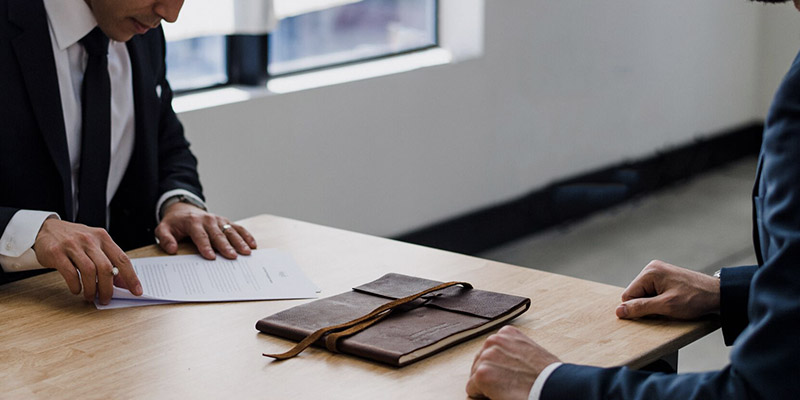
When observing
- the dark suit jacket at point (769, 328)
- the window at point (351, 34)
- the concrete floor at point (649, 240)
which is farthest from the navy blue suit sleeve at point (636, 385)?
the window at point (351, 34)

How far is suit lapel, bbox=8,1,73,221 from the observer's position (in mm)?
1964

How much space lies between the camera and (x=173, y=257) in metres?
1.98

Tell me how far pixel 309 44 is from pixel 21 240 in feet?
8.40

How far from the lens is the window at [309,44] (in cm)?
377

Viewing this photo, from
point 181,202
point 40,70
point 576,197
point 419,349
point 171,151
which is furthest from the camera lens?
point 576,197

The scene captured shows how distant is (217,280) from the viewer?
1815 millimetres

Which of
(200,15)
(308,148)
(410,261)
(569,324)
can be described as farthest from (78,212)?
(308,148)

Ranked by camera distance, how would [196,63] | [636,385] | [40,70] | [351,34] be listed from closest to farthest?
[636,385] → [40,70] → [196,63] → [351,34]

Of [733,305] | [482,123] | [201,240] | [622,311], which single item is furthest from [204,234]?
[482,123]

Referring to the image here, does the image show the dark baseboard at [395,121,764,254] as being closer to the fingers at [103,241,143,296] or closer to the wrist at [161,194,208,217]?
the wrist at [161,194,208,217]

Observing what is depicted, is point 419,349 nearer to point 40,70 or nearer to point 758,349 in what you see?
point 758,349

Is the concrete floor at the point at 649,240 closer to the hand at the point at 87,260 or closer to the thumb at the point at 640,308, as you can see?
the thumb at the point at 640,308

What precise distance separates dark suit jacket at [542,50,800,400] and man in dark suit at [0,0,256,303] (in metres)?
0.93

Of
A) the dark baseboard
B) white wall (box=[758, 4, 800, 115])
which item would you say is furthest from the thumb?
white wall (box=[758, 4, 800, 115])
